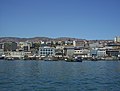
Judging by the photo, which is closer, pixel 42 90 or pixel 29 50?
pixel 42 90

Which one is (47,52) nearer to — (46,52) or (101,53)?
(46,52)

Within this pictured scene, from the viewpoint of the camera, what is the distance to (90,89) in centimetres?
2072

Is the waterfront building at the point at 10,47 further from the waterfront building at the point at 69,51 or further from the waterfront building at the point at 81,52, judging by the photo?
the waterfront building at the point at 81,52

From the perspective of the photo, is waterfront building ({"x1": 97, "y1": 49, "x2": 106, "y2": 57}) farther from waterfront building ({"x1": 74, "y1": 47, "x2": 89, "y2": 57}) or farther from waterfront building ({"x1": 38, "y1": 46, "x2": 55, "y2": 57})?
waterfront building ({"x1": 38, "y1": 46, "x2": 55, "y2": 57})

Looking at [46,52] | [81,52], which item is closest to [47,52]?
[46,52]

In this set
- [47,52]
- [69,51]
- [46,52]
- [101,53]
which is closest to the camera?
[47,52]

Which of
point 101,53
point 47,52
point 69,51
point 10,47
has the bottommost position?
point 101,53

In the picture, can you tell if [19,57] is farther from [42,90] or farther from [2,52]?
[42,90]

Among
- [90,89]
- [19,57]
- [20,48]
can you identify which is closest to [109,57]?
[19,57]

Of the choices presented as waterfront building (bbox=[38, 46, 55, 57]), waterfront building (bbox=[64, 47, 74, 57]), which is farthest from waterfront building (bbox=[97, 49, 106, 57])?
waterfront building (bbox=[38, 46, 55, 57])

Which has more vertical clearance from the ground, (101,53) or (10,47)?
(10,47)

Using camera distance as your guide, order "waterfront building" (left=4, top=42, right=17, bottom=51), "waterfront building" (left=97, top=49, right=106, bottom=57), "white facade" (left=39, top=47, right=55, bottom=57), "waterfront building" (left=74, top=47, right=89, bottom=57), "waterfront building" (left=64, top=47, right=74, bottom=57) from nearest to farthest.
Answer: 1. "white facade" (left=39, top=47, right=55, bottom=57)
2. "waterfront building" (left=97, top=49, right=106, bottom=57)
3. "waterfront building" (left=74, top=47, right=89, bottom=57)
4. "waterfront building" (left=64, top=47, right=74, bottom=57)
5. "waterfront building" (left=4, top=42, right=17, bottom=51)

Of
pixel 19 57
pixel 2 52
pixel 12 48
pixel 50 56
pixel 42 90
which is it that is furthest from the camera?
pixel 12 48

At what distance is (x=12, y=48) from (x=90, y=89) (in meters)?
134
